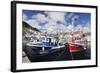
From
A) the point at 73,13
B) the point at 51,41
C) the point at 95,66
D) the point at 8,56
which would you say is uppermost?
the point at 73,13

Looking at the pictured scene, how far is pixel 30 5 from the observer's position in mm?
1535

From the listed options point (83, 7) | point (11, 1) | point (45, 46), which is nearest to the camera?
point (11, 1)

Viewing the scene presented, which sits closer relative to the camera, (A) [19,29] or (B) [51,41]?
(A) [19,29]

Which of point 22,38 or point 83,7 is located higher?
point 83,7

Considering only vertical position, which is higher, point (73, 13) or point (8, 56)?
point (73, 13)

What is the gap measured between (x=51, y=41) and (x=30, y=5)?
331mm

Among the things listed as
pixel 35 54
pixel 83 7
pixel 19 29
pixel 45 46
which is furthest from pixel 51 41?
pixel 83 7

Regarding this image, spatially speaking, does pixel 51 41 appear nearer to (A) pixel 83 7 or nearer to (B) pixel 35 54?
(B) pixel 35 54

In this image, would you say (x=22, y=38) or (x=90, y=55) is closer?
(x=22, y=38)

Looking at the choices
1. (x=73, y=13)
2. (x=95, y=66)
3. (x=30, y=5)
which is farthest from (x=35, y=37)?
(x=95, y=66)

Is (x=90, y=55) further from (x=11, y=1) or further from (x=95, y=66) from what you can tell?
(x=11, y=1)

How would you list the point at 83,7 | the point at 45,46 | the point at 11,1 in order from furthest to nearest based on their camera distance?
1. the point at 83,7
2. the point at 45,46
3. the point at 11,1

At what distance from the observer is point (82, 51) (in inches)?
67.3

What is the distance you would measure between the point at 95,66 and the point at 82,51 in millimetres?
182
